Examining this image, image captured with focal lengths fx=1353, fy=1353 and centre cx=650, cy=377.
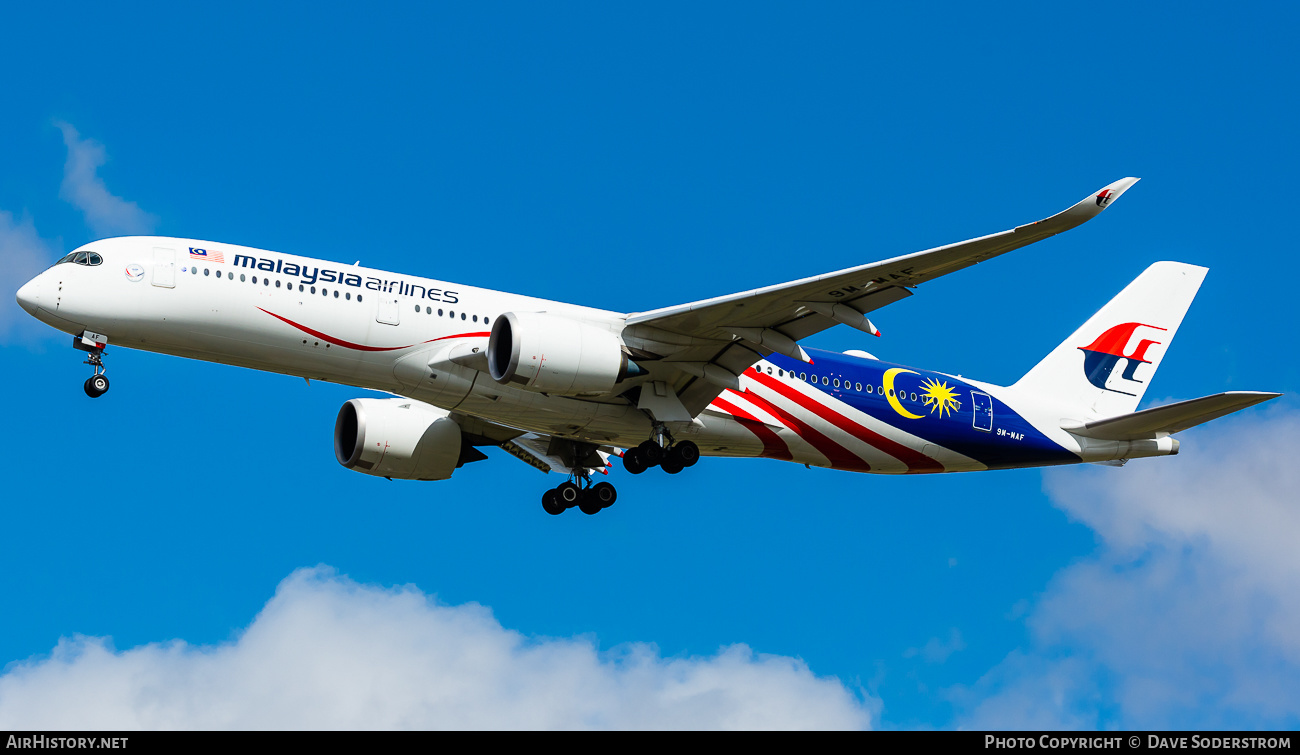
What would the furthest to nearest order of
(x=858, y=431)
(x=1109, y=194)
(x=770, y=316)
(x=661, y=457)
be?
(x=858, y=431) → (x=661, y=457) → (x=770, y=316) → (x=1109, y=194)

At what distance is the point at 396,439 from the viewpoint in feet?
108

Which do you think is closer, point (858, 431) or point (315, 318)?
point (315, 318)

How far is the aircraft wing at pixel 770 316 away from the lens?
2450 centimetres

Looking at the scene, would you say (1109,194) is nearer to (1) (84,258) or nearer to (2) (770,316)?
(2) (770,316)

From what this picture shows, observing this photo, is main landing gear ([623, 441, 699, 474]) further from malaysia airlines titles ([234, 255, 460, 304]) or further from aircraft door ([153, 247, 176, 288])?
aircraft door ([153, 247, 176, 288])

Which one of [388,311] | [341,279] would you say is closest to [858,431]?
[388,311]

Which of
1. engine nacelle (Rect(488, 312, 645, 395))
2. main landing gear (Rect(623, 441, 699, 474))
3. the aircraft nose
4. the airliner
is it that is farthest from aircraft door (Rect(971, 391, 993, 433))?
the aircraft nose

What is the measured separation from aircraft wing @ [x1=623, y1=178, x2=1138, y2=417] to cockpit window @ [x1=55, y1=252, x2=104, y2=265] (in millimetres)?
10592

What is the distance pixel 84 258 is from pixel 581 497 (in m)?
12.8

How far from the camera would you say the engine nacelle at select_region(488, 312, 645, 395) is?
2664 cm

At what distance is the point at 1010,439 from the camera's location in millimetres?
33031
